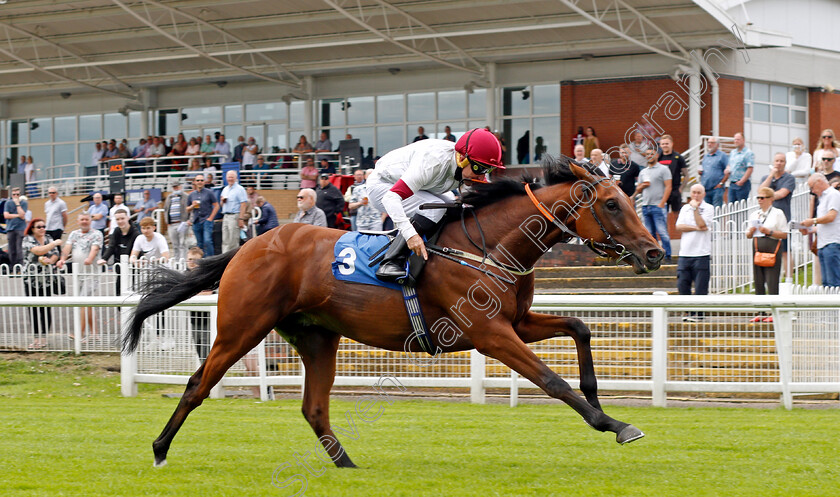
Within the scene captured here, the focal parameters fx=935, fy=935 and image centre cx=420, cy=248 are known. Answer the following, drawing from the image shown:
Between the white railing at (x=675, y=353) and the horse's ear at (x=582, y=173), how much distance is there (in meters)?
3.04

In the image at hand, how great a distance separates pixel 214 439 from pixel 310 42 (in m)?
17.6

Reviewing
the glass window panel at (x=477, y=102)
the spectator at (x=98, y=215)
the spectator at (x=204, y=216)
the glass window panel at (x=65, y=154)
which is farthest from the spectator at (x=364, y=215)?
the glass window panel at (x=65, y=154)

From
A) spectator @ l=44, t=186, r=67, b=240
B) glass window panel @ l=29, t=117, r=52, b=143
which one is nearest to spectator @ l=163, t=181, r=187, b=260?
spectator @ l=44, t=186, r=67, b=240

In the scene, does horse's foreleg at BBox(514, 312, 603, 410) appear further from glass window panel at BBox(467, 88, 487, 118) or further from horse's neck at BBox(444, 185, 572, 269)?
glass window panel at BBox(467, 88, 487, 118)

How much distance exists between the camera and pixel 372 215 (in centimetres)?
1212

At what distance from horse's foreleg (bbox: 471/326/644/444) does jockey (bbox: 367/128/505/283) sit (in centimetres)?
60

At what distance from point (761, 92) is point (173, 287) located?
19586 mm

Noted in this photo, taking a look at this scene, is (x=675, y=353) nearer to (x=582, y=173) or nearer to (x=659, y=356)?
(x=659, y=356)

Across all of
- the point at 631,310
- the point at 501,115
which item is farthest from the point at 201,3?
the point at 631,310

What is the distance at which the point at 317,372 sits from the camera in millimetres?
5633

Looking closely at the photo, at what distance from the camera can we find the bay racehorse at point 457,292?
4938mm

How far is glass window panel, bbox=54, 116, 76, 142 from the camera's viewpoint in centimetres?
2973

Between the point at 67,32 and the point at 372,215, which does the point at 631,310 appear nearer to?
the point at 372,215

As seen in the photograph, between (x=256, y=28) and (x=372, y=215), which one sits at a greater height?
(x=256, y=28)
